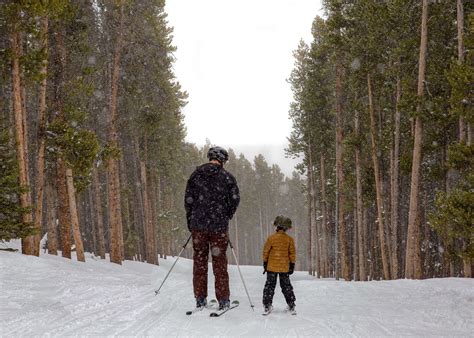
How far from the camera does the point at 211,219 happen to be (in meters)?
6.08

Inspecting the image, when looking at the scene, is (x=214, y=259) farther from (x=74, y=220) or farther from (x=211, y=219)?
(x=74, y=220)

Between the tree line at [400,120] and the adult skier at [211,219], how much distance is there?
6.53 m

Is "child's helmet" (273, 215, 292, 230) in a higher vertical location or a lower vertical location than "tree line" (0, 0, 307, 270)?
lower

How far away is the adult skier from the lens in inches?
240

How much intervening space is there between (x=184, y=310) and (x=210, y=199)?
1.69 m

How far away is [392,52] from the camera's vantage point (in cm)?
1677

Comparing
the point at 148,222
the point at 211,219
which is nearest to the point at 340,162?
the point at 148,222

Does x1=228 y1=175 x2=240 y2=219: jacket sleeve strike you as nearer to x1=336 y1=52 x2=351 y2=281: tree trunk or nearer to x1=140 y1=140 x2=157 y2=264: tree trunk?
x1=336 y1=52 x2=351 y2=281: tree trunk

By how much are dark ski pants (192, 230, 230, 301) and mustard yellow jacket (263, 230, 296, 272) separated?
103 cm

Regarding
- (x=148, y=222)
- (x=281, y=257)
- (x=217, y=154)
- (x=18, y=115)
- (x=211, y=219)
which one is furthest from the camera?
(x=148, y=222)

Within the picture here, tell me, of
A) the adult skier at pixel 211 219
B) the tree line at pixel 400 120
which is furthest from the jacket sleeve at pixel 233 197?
the tree line at pixel 400 120

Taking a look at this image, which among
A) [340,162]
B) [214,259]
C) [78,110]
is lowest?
[214,259]

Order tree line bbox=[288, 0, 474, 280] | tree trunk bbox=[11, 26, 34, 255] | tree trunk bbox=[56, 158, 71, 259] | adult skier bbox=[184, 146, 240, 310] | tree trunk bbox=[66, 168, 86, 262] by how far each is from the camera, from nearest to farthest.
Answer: adult skier bbox=[184, 146, 240, 310] → tree trunk bbox=[11, 26, 34, 255] → tree line bbox=[288, 0, 474, 280] → tree trunk bbox=[56, 158, 71, 259] → tree trunk bbox=[66, 168, 86, 262]

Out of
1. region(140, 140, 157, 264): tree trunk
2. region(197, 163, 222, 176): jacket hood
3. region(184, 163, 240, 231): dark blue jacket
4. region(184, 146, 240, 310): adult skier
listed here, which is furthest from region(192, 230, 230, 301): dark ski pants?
region(140, 140, 157, 264): tree trunk
